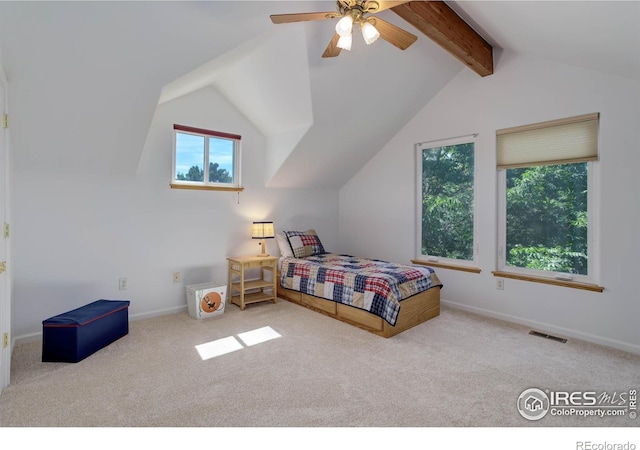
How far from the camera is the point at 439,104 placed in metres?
4.08

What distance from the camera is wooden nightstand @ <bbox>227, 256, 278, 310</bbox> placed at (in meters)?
3.84

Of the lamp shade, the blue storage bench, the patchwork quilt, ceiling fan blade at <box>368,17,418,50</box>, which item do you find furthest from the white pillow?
ceiling fan blade at <box>368,17,418,50</box>

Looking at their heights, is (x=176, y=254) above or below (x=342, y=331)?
above

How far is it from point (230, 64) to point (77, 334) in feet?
8.92

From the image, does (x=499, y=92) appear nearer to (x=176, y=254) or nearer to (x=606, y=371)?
(x=606, y=371)

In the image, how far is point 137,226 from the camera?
346 centimetres

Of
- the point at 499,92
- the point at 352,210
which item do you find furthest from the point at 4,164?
the point at 499,92

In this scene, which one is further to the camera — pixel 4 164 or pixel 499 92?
pixel 499 92

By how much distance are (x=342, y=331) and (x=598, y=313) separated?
7.57 feet

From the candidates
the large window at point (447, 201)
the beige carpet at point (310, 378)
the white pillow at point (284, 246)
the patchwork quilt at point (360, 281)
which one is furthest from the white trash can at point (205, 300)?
the large window at point (447, 201)

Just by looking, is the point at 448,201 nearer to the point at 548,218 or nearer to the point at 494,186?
the point at 494,186

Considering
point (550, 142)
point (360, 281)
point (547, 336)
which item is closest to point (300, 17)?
point (360, 281)

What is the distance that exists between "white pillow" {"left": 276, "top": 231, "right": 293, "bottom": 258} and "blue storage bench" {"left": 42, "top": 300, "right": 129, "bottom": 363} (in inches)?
80.4
